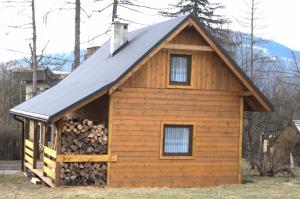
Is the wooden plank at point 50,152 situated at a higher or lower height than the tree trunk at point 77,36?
lower

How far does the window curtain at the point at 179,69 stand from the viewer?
18469 mm

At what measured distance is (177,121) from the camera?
18406 millimetres

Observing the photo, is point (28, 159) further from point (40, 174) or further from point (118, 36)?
point (118, 36)

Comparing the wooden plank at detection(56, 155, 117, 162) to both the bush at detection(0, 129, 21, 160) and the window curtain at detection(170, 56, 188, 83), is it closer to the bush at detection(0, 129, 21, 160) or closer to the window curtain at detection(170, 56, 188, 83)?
the window curtain at detection(170, 56, 188, 83)

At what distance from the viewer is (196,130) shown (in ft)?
61.2

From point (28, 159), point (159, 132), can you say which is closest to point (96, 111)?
point (159, 132)

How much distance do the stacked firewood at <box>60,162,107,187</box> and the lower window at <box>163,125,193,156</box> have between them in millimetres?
2248

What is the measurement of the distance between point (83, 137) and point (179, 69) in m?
3.95

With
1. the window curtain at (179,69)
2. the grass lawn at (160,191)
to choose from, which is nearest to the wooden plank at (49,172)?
the grass lawn at (160,191)

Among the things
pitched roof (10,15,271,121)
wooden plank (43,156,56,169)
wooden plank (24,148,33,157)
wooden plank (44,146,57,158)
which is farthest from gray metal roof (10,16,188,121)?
wooden plank (24,148,33,157)

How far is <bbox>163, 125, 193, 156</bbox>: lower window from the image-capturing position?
1842 cm

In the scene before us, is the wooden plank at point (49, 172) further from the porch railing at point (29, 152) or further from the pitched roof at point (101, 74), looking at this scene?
the porch railing at point (29, 152)

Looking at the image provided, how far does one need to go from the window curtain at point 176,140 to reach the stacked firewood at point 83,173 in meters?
2.30

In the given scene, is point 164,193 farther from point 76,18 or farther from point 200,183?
point 76,18
